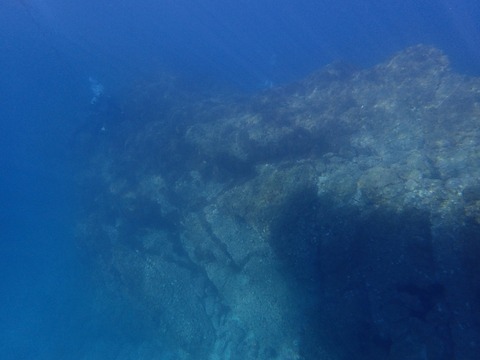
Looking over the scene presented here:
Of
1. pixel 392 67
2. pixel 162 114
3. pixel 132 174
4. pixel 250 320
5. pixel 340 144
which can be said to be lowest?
pixel 250 320

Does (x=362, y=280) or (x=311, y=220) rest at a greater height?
(x=311, y=220)

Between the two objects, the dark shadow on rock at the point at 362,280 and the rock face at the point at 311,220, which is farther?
the rock face at the point at 311,220

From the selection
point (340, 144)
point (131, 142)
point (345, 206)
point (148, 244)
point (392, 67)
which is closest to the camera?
point (345, 206)

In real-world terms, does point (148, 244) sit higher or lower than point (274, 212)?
lower

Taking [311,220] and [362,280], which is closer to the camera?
[362,280]

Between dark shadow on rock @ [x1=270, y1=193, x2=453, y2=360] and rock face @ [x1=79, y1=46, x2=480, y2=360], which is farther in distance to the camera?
rock face @ [x1=79, y1=46, x2=480, y2=360]

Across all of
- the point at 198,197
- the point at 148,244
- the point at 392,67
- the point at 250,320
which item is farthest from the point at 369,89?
the point at 148,244

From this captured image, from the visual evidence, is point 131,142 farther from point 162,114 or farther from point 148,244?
point 148,244

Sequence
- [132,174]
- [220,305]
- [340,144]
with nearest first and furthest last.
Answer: [220,305], [340,144], [132,174]
